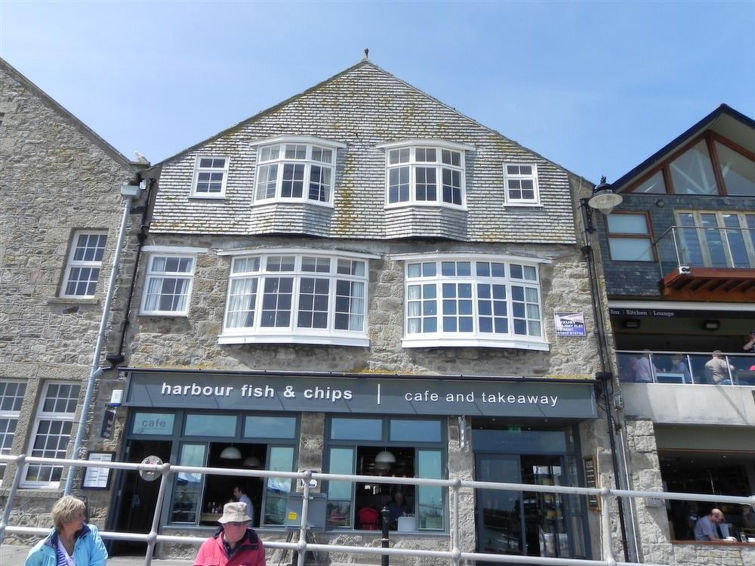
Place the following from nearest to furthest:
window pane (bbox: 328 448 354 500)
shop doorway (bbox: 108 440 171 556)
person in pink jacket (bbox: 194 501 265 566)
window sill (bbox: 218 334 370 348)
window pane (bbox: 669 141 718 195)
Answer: person in pink jacket (bbox: 194 501 265 566), shop doorway (bbox: 108 440 171 556), window pane (bbox: 328 448 354 500), window sill (bbox: 218 334 370 348), window pane (bbox: 669 141 718 195)

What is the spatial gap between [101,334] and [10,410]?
8.34 ft

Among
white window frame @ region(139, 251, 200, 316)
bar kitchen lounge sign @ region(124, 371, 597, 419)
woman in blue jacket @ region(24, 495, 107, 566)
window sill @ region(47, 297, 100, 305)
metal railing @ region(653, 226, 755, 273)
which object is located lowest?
woman in blue jacket @ region(24, 495, 107, 566)

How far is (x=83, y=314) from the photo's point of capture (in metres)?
12.9

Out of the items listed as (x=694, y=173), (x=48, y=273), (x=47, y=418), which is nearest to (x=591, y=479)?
(x=694, y=173)

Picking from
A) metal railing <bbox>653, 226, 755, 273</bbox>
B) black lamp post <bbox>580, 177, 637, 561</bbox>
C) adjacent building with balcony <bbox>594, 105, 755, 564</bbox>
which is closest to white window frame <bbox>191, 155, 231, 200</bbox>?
black lamp post <bbox>580, 177, 637, 561</bbox>

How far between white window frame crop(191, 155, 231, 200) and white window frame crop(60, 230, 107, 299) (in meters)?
2.44

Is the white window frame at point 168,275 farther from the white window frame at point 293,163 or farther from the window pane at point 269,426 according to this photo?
the window pane at point 269,426

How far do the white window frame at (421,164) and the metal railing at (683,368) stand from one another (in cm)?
551

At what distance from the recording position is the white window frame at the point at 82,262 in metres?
13.2

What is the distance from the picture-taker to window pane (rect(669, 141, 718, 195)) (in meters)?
17.3

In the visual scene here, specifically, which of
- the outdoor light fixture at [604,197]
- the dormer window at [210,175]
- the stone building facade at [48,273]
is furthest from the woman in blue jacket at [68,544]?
the outdoor light fixture at [604,197]

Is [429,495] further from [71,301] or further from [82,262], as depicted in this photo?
[82,262]

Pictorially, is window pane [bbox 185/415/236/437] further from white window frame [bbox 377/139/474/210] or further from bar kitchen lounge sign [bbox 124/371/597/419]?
white window frame [bbox 377/139/474/210]

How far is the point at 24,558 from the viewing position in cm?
948
